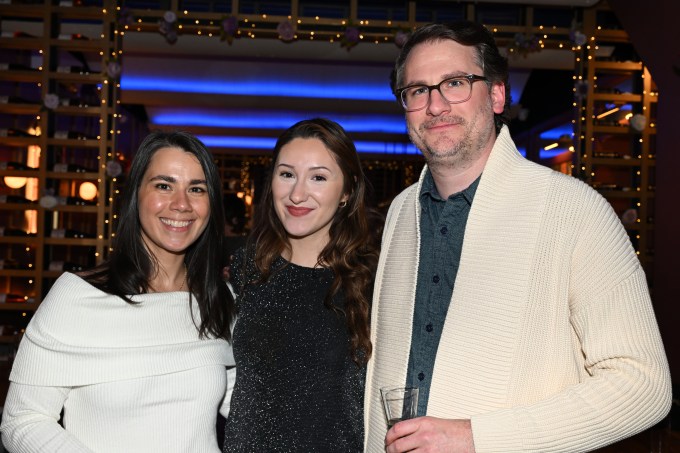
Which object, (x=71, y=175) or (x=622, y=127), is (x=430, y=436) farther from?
(x=622, y=127)

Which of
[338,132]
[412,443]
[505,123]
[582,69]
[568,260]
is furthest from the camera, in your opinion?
[582,69]

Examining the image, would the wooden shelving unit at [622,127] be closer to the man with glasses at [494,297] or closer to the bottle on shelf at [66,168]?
the bottle on shelf at [66,168]

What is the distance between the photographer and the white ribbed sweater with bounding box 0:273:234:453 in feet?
6.24

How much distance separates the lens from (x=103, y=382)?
1955 mm

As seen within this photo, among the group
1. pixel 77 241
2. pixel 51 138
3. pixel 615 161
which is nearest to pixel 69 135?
pixel 51 138

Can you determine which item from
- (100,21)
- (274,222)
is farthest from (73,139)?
(274,222)

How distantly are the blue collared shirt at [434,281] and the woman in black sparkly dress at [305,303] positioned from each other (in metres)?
0.35

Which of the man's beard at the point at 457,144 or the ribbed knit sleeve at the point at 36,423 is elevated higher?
the man's beard at the point at 457,144

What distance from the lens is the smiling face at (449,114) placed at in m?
1.78

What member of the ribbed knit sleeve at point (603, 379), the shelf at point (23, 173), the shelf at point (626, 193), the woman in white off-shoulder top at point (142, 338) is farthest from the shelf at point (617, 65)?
the ribbed knit sleeve at point (603, 379)

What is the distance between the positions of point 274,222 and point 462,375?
3.53ft

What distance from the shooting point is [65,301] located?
1.99m

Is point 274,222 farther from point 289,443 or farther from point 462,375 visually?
point 462,375

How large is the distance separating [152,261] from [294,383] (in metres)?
0.61
